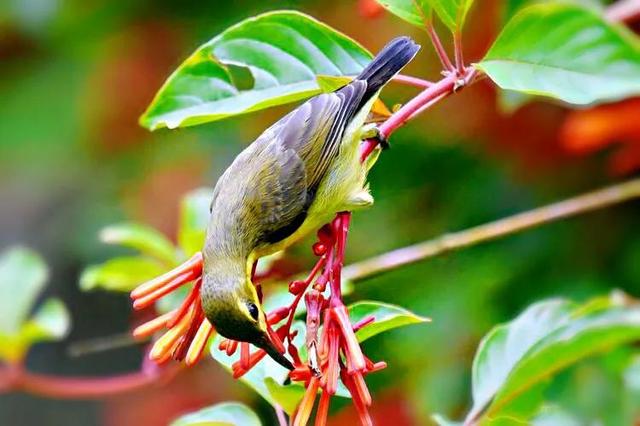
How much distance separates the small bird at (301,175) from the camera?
0.88 m

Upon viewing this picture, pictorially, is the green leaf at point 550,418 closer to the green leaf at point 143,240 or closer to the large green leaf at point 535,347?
the large green leaf at point 535,347

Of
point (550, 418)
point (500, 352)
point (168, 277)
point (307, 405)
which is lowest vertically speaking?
point (550, 418)

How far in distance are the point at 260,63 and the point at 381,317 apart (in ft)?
0.96

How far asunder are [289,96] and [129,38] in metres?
1.57

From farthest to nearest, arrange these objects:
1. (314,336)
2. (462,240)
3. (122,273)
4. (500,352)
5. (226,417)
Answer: (122,273) < (462,240) < (500,352) < (226,417) < (314,336)

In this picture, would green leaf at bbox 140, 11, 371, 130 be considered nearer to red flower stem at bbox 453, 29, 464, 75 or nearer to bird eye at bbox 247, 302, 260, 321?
red flower stem at bbox 453, 29, 464, 75

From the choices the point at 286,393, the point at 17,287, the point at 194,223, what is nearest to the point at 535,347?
the point at 286,393

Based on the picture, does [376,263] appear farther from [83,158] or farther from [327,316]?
[83,158]

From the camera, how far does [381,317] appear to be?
2.67 feet

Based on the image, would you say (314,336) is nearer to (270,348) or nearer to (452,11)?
(270,348)

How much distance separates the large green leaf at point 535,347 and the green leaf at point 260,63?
352 mm

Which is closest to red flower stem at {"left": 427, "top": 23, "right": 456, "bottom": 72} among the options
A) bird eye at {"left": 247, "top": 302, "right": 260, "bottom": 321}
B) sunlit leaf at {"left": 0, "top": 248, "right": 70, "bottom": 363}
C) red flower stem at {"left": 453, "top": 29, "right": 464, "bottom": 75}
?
red flower stem at {"left": 453, "top": 29, "right": 464, "bottom": 75}

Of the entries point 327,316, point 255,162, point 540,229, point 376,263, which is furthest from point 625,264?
point 327,316

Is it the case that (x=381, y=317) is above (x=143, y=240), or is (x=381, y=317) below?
below
